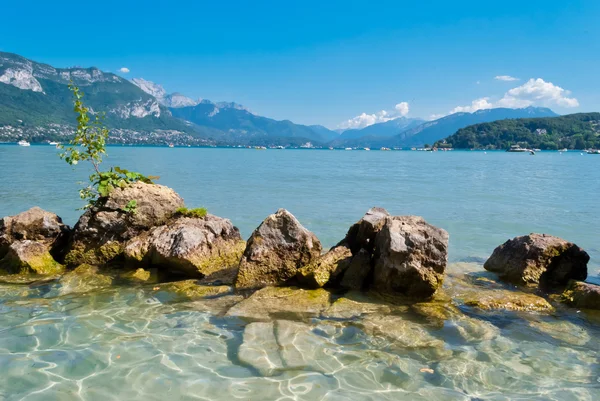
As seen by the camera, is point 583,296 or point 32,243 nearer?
point 583,296

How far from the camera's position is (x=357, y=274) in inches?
421

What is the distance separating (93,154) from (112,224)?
3174 mm

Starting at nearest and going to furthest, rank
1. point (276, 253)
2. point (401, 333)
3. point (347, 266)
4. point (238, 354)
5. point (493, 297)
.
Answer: point (238, 354) → point (401, 333) → point (493, 297) → point (347, 266) → point (276, 253)

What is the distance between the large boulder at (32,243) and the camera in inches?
466

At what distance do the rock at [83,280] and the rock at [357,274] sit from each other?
630 centimetres

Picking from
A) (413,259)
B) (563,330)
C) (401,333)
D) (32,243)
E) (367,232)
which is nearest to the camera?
(401,333)

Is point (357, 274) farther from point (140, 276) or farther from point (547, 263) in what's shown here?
point (140, 276)

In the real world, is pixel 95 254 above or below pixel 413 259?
below

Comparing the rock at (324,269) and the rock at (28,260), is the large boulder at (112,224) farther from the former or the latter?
the rock at (324,269)

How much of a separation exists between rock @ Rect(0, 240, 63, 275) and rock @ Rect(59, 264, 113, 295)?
776mm

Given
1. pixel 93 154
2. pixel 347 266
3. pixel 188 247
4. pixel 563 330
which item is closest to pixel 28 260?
pixel 93 154

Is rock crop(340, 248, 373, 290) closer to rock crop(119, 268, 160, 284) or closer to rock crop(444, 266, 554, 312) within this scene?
rock crop(444, 266, 554, 312)

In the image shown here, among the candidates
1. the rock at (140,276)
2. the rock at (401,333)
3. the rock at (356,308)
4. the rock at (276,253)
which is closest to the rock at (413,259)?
the rock at (356,308)

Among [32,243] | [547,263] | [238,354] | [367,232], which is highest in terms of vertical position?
[367,232]
